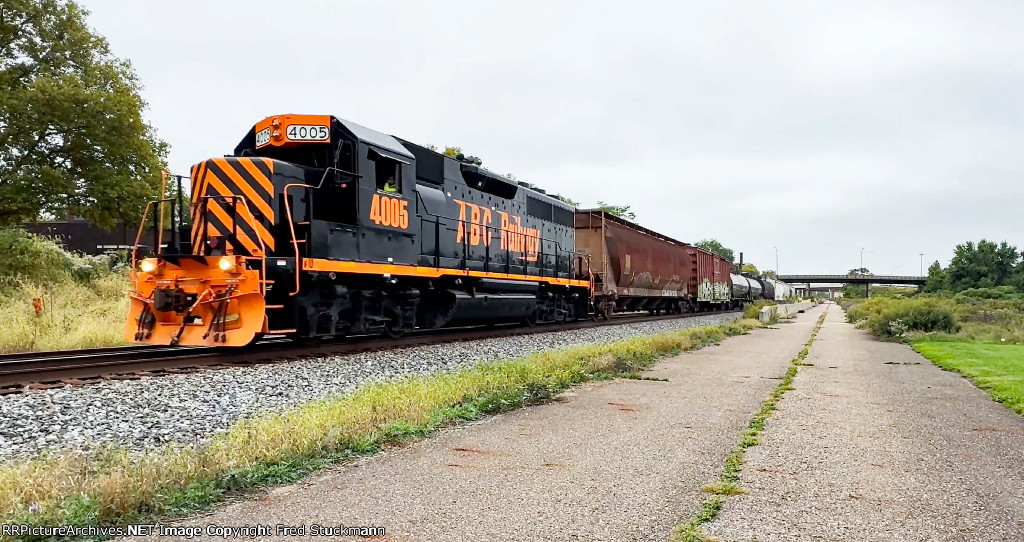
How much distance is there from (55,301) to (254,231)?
10.1m

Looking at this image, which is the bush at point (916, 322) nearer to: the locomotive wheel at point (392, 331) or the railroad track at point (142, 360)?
the railroad track at point (142, 360)

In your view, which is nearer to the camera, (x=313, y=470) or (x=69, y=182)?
(x=313, y=470)

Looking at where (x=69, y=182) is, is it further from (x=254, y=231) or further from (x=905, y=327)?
(x=905, y=327)

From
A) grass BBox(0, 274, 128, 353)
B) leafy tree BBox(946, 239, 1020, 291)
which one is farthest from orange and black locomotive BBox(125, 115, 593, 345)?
leafy tree BBox(946, 239, 1020, 291)

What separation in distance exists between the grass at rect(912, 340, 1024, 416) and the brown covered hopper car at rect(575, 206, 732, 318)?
872cm

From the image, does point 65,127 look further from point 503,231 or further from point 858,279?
point 858,279

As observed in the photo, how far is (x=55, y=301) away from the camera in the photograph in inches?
671

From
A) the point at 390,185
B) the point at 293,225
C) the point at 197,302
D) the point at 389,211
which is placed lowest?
the point at 197,302

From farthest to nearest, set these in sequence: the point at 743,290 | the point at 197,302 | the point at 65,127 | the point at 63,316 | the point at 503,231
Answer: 1. the point at 743,290
2. the point at 65,127
3. the point at 503,231
4. the point at 63,316
5. the point at 197,302

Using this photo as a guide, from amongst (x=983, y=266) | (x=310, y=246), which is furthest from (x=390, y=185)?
(x=983, y=266)

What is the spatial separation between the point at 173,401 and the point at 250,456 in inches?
100

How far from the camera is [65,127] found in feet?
72.3

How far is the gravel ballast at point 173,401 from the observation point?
200 inches

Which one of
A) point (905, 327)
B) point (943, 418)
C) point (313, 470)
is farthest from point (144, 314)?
point (905, 327)
